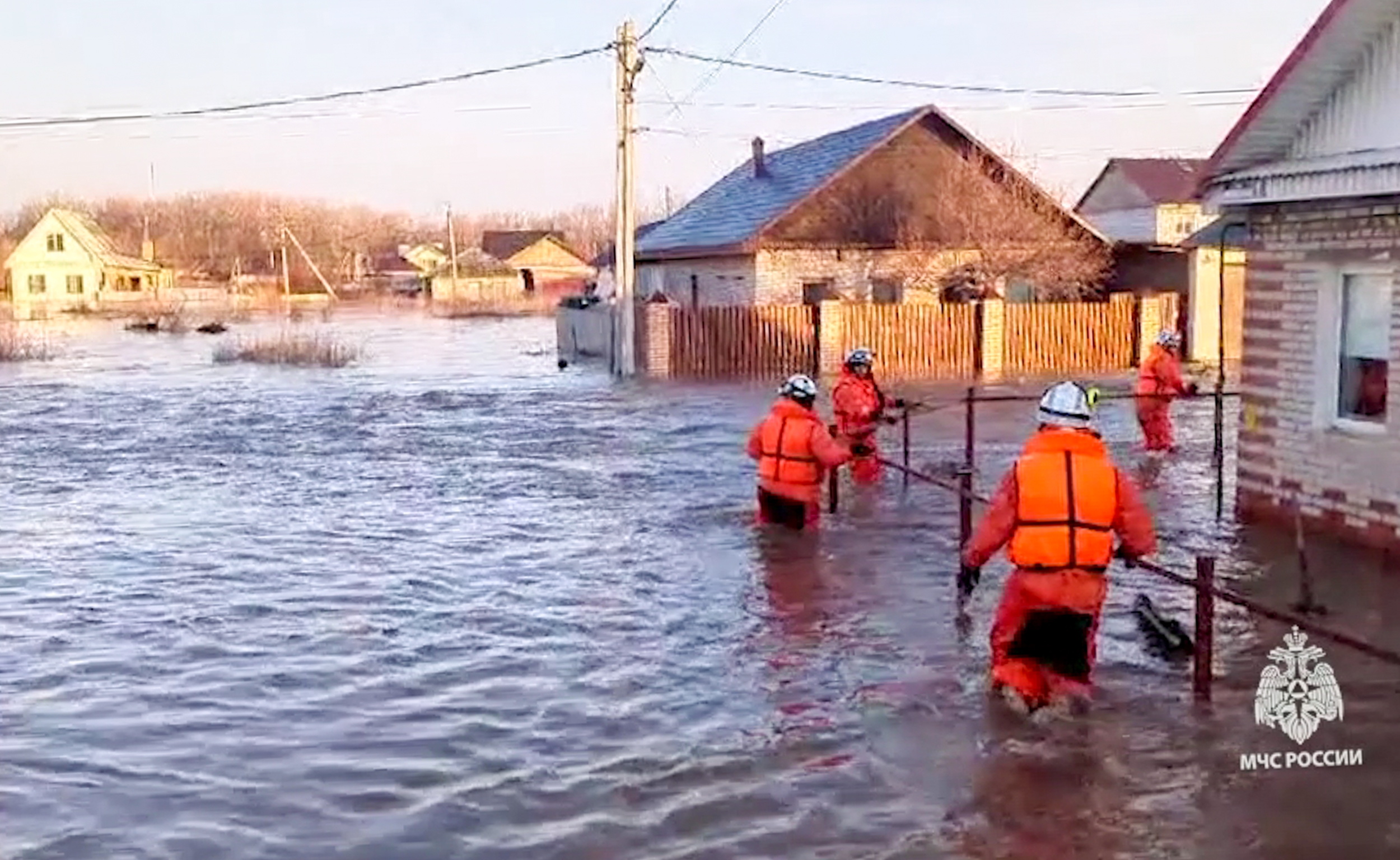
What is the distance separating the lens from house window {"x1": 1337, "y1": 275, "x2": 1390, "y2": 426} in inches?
442

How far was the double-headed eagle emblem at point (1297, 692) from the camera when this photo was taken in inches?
295

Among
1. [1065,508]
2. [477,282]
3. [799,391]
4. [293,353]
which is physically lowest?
[293,353]

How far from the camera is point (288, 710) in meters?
7.92

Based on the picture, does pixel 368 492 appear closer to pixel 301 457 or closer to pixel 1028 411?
pixel 301 457

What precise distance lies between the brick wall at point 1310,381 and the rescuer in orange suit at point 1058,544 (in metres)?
4.37

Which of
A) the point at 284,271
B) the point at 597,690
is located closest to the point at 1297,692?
the point at 597,690

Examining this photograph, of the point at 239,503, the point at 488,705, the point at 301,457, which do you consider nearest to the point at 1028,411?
the point at 301,457

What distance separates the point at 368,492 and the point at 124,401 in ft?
44.5

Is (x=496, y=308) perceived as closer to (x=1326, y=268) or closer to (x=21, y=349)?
(x=21, y=349)

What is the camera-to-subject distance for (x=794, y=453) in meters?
11.7

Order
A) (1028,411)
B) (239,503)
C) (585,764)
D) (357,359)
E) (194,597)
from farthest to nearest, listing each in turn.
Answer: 1. (357,359)
2. (1028,411)
3. (239,503)
4. (194,597)
5. (585,764)

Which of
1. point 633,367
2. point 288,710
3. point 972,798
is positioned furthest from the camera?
point 633,367

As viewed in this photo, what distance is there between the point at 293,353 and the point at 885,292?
13501 mm

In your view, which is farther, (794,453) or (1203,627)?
(794,453)
